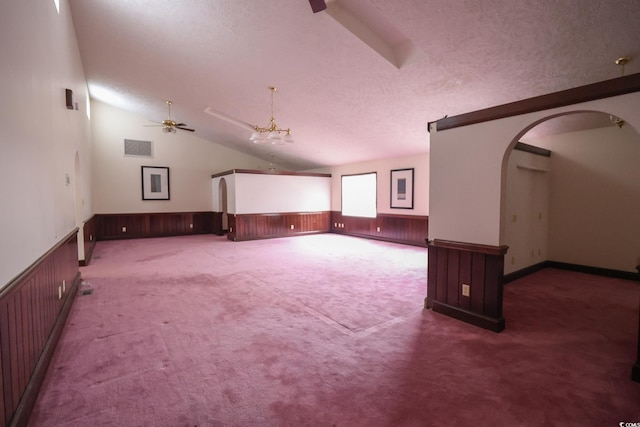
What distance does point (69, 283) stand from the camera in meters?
3.57

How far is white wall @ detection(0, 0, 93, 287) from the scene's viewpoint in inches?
65.4

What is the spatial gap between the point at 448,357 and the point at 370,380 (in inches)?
28.6

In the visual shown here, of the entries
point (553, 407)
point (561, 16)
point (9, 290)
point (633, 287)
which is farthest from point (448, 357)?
point (633, 287)

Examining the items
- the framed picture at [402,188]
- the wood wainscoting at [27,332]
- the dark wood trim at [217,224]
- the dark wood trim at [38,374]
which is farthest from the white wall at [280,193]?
the wood wainscoting at [27,332]

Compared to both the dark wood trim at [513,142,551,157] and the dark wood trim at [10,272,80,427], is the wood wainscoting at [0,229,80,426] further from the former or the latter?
the dark wood trim at [513,142,551,157]

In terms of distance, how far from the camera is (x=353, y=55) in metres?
4.13

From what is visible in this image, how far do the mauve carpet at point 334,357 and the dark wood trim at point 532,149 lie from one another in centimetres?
201

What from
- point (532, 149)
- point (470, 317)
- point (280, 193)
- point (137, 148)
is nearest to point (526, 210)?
point (532, 149)

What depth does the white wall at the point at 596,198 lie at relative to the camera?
4.48 metres

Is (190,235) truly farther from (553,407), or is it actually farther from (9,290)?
(553,407)

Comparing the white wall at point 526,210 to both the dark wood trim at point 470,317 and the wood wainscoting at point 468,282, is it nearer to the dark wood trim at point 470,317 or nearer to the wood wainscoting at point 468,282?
the wood wainscoting at point 468,282

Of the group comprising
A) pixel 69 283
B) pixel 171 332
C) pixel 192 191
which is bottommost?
pixel 171 332

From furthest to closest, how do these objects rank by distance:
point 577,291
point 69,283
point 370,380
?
point 577,291 → point 69,283 → point 370,380

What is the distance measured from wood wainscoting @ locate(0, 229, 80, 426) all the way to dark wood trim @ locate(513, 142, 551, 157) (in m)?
5.32
